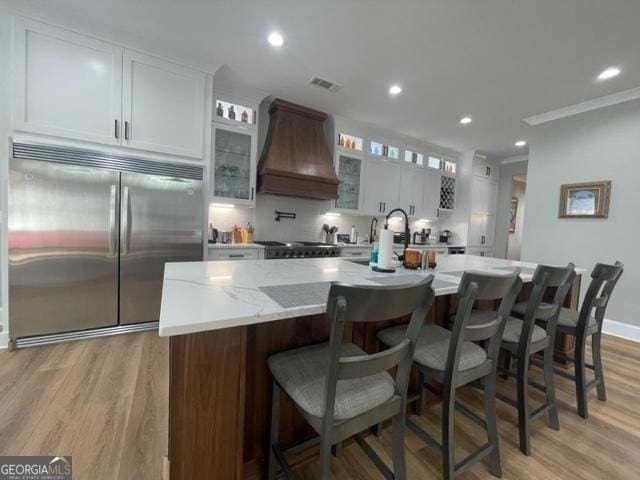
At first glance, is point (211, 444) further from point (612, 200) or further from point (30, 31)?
point (612, 200)

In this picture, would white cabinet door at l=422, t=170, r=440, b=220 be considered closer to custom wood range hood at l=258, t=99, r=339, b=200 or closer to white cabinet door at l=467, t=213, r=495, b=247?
white cabinet door at l=467, t=213, r=495, b=247

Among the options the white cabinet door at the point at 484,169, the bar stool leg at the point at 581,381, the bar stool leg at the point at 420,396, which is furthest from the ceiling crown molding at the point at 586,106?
the bar stool leg at the point at 420,396

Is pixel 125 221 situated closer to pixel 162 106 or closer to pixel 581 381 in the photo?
pixel 162 106

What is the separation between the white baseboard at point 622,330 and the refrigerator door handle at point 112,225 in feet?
17.9

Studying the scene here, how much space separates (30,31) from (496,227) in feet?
24.0

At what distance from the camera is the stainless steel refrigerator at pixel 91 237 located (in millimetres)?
2258

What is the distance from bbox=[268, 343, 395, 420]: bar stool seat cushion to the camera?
91 cm

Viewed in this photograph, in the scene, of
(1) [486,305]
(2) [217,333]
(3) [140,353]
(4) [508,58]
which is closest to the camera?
(2) [217,333]

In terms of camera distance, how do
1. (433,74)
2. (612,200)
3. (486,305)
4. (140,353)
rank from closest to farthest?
(486,305) < (140,353) < (433,74) < (612,200)

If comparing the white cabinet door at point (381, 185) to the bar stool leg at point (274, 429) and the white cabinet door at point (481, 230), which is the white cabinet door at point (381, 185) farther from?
the bar stool leg at point (274, 429)

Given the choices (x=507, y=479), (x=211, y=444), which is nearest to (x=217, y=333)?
(x=211, y=444)

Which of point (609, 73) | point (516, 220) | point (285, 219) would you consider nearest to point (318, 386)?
point (285, 219)

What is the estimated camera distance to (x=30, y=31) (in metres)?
2.22

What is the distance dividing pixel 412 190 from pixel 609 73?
266 cm
